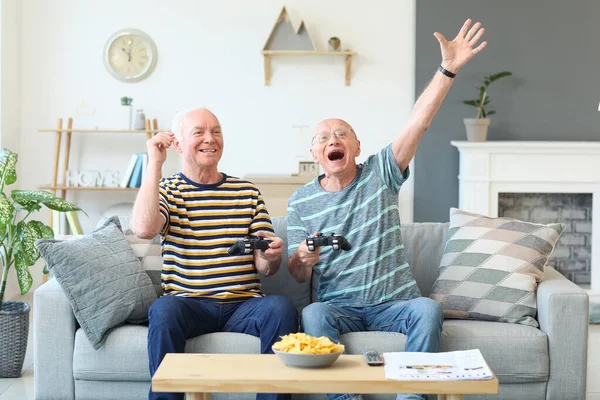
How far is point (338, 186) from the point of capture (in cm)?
306

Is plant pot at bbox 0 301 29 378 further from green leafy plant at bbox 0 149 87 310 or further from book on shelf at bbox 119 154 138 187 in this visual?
book on shelf at bbox 119 154 138 187

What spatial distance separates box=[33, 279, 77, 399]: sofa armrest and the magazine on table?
3.90ft

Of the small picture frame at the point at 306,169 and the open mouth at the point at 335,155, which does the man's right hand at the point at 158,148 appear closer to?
the open mouth at the point at 335,155

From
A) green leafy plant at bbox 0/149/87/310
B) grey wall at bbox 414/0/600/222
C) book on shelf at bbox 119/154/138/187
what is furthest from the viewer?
grey wall at bbox 414/0/600/222

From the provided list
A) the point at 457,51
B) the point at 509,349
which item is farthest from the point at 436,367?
the point at 457,51

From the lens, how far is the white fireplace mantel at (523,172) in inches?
220

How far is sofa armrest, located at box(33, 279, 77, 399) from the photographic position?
291cm

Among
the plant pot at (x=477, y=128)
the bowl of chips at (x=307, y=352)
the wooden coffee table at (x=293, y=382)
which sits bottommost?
the wooden coffee table at (x=293, y=382)

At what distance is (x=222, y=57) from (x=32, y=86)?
4.38 feet

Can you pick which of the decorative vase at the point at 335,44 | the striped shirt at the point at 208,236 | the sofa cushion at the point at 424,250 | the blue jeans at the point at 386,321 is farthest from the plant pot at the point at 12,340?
the decorative vase at the point at 335,44

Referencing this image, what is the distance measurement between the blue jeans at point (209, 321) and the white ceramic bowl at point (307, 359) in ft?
1.47

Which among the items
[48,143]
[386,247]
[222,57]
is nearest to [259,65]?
[222,57]

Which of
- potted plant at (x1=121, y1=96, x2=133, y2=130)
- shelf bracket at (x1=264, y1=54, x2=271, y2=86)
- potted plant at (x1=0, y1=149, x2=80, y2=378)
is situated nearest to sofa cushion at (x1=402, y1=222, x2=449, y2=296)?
potted plant at (x1=0, y1=149, x2=80, y2=378)

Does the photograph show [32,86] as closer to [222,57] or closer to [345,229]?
[222,57]
